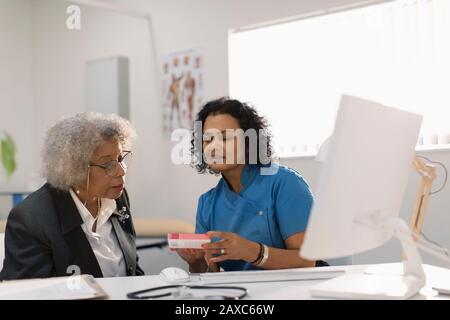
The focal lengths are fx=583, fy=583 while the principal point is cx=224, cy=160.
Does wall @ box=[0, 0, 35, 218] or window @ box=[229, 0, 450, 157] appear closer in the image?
window @ box=[229, 0, 450, 157]

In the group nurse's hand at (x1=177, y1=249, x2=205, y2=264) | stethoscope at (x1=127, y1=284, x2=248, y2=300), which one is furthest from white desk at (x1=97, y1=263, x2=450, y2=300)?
nurse's hand at (x1=177, y1=249, x2=205, y2=264)

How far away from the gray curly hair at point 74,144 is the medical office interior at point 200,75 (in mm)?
1046

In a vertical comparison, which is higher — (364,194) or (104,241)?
(364,194)

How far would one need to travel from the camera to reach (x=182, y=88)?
4535 mm

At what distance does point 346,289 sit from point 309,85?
103 inches

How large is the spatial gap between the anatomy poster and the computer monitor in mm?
3131

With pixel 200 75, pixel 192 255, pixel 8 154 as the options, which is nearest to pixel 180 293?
pixel 192 255

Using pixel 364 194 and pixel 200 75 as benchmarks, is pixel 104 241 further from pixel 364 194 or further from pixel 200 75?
pixel 200 75

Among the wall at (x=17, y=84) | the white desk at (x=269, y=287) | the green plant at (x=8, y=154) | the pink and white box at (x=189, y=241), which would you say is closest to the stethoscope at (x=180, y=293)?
the white desk at (x=269, y=287)

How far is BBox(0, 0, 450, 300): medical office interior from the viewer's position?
3.24 meters

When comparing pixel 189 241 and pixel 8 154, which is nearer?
pixel 189 241

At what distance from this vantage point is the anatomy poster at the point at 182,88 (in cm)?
444

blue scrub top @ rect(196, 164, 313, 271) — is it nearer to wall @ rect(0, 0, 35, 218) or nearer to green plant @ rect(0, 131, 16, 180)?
green plant @ rect(0, 131, 16, 180)

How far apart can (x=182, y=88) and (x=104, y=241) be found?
2773 millimetres
